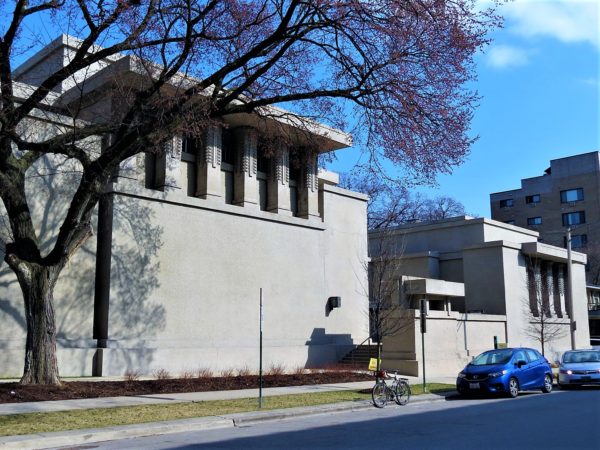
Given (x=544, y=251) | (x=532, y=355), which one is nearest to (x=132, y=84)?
(x=532, y=355)

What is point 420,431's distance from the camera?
1159cm

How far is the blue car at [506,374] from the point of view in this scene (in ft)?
60.9

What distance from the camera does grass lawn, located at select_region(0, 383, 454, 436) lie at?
11.5 meters

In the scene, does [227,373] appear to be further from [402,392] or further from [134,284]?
[402,392]

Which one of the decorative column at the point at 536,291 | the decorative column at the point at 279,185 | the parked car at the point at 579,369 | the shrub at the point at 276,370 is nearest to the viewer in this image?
the parked car at the point at 579,369

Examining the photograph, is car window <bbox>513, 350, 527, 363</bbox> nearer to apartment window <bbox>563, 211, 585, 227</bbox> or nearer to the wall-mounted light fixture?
the wall-mounted light fixture

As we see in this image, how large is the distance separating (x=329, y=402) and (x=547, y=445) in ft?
24.3

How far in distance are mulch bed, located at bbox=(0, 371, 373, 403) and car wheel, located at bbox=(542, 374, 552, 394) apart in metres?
6.17

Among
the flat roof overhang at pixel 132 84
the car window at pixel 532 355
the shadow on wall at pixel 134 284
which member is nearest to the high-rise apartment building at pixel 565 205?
the car window at pixel 532 355

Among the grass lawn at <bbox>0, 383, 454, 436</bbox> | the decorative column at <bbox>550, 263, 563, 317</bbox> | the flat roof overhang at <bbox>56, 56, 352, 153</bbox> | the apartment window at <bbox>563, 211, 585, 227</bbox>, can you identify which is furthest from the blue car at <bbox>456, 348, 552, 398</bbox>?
the apartment window at <bbox>563, 211, 585, 227</bbox>

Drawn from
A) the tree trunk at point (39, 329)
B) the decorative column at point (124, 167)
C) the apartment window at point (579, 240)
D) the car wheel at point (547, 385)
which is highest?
the apartment window at point (579, 240)

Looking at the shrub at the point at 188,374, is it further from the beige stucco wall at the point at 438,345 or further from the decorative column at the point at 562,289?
the decorative column at the point at 562,289

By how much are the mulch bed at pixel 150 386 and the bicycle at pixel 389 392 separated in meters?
4.78

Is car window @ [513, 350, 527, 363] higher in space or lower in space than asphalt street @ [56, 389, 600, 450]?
higher
